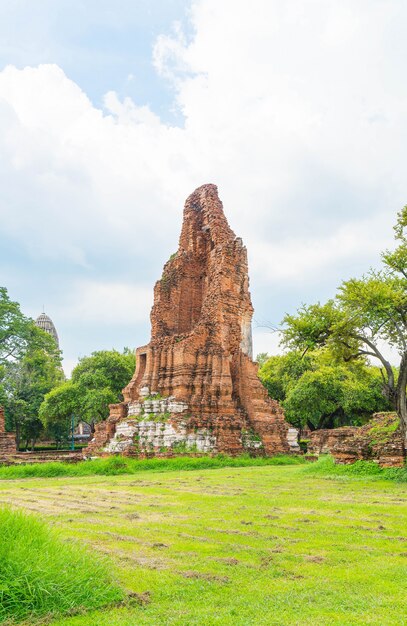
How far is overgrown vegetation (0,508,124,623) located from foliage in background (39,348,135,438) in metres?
34.3

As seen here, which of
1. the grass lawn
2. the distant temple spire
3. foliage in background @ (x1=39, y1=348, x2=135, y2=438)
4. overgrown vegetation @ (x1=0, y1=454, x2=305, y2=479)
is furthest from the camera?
the distant temple spire

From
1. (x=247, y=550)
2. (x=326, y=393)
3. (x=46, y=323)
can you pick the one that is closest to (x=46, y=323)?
(x=46, y=323)

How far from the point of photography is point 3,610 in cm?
369

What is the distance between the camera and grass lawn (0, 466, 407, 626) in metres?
3.93

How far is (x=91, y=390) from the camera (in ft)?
128

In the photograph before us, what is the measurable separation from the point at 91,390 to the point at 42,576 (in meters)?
36.1

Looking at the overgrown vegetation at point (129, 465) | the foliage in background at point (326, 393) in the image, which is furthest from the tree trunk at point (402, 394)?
the foliage in background at point (326, 393)

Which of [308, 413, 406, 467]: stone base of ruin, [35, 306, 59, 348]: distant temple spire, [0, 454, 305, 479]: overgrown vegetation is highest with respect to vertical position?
[35, 306, 59, 348]: distant temple spire

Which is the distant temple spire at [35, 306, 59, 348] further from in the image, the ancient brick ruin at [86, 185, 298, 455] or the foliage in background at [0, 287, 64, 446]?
the ancient brick ruin at [86, 185, 298, 455]

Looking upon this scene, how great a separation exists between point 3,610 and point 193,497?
682cm

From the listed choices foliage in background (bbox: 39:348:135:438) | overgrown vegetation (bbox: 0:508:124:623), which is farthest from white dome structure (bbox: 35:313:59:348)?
overgrown vegetation (bbox: 0:508:124:623)

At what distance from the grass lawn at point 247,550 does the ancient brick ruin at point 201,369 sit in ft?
32.8

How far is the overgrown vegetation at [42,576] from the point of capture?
379 cm

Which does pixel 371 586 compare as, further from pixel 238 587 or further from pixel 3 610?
pixel 3 610
